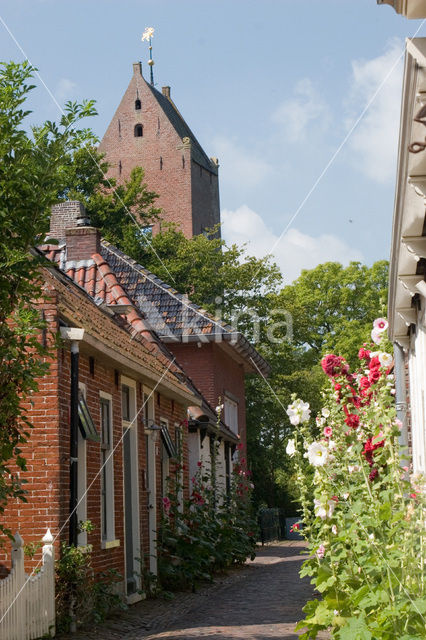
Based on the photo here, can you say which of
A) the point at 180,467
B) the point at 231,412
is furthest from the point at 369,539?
the point at 231,412

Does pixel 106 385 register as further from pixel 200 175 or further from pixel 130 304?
pixel 200 175

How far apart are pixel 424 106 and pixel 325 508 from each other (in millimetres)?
3299

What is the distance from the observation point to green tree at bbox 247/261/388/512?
4162cm

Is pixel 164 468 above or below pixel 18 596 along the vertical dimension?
above

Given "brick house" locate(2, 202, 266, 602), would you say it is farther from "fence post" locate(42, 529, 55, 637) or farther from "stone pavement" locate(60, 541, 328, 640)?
"stone pavement" locate(60, 541, 328, 640)

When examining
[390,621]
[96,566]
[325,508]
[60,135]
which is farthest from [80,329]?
[390,621]

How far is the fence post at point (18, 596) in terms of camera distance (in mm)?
8922

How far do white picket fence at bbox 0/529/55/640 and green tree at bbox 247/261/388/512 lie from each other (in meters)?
27.4

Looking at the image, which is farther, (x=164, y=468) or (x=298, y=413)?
(x=164, y=468)

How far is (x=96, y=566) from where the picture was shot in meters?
11.7

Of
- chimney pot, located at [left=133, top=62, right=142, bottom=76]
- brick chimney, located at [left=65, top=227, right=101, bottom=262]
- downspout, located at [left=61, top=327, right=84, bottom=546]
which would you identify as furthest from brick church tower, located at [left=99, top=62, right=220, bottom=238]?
downspout, located at [left=61, top=327, right=84, bottom=546]

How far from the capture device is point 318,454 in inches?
272

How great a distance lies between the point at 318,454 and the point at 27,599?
12.3ft

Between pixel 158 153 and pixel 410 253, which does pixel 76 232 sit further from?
pixel 158 153
